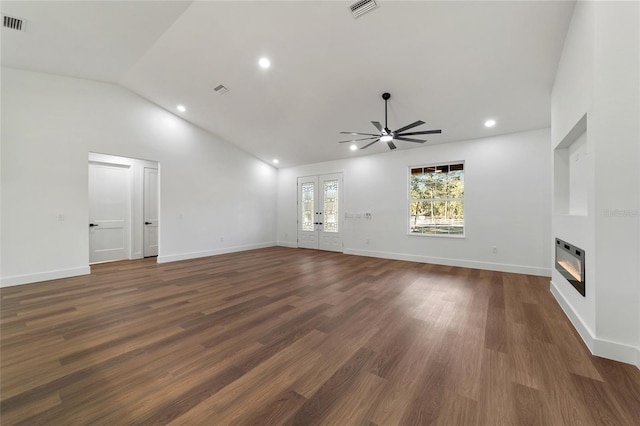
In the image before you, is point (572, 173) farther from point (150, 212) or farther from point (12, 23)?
point (150, 212)

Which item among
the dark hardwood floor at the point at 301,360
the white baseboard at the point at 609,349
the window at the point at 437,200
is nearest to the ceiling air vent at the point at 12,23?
the dark hardwood floor at the point at 301,360

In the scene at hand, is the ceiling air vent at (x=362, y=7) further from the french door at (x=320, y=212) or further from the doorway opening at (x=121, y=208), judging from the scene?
the doorway opening at (x=121, y=208)

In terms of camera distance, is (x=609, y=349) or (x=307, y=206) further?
(x=307, y=206)

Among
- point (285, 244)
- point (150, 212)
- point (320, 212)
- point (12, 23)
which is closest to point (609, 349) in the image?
point (320, 212)

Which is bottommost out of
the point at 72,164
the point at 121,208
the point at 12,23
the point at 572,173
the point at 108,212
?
the point at 108,212

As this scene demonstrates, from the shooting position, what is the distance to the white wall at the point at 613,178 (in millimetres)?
1999

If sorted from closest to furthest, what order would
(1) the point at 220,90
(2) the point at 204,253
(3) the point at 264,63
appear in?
(3) the point at 264,63 < (1) the point at 220,90 < (2) the point at 204,253

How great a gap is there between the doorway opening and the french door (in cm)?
420

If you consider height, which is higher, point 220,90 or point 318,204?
point 220,90

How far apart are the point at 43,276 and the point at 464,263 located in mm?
8142

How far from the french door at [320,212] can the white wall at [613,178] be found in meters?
5.63

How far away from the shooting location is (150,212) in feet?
22.5

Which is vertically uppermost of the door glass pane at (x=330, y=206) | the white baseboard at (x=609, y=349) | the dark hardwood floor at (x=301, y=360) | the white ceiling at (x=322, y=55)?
the white ceiling at (x=322, y=55)

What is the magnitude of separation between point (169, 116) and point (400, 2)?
18.5 ft
